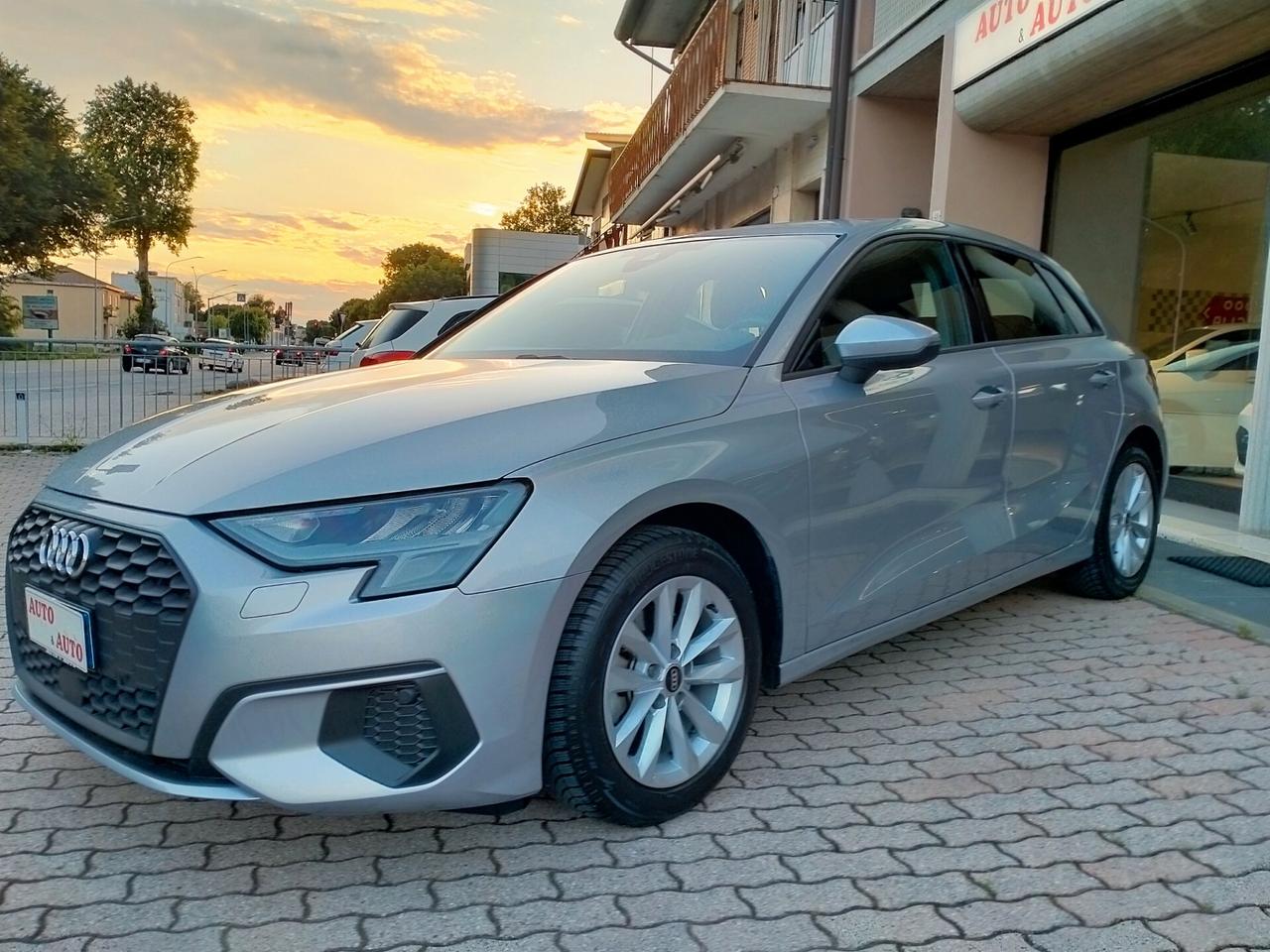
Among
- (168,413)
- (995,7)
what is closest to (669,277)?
(168,413)

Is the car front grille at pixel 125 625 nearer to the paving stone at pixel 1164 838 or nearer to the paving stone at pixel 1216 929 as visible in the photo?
the paving stone at pixel 1216 929

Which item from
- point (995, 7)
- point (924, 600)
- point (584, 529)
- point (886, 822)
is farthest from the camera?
point (995, 7)

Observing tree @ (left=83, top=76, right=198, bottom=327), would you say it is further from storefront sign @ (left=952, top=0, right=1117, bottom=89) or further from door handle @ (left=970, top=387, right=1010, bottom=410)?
door handle @ (left=970, top=387, right=1010, bottom=410)

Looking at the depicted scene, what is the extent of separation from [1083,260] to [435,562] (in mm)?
8466

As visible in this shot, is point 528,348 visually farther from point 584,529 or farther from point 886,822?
point 886,822

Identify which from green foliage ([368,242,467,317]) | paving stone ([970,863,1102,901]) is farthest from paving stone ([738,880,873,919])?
green foliage ([368,242,467,317])

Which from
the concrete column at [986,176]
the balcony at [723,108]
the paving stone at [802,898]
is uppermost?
the balcony at [723,108]

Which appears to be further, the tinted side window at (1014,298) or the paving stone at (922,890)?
the tinted side window at (1014,298)

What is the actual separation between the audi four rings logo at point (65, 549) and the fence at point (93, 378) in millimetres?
7893

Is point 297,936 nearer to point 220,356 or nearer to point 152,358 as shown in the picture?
point 152,358

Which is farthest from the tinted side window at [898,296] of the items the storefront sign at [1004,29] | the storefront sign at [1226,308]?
the storefront sign at [1226,308]

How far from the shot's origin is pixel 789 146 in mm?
13688

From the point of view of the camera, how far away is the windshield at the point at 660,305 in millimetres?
3160

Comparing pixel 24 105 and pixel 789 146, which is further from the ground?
pixel 24 105
